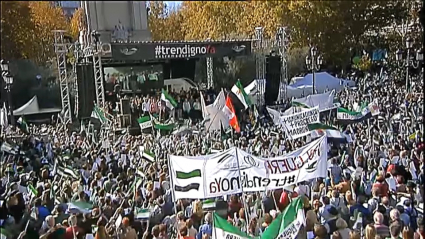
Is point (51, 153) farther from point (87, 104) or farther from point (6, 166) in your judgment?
point (87, 104)

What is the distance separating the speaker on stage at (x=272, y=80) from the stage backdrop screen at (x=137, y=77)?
20.6ft

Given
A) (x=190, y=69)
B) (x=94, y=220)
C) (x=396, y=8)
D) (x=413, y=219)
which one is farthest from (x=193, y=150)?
(x=396, y=8)

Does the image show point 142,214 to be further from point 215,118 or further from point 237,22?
point 237,22

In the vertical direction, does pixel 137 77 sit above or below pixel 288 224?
below

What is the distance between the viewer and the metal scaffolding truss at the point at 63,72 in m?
16.7

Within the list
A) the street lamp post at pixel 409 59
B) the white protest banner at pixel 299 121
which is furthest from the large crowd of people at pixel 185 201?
the street lamp post at pixel 409 59

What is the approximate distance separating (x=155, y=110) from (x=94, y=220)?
10438mm

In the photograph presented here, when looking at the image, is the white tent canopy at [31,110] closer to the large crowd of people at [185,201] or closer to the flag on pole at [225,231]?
the large crowd of people at [185,201]

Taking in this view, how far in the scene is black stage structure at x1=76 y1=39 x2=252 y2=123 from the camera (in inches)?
661

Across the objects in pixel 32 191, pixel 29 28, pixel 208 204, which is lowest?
pixel 32 191

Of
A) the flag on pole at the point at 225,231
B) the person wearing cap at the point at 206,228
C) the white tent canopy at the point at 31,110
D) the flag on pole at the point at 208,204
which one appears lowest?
the white tent canopy at the point at 31,110

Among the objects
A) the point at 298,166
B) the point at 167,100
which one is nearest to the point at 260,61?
the point at 167,100

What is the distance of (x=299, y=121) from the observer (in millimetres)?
9844

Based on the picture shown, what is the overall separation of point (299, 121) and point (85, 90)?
856cm
